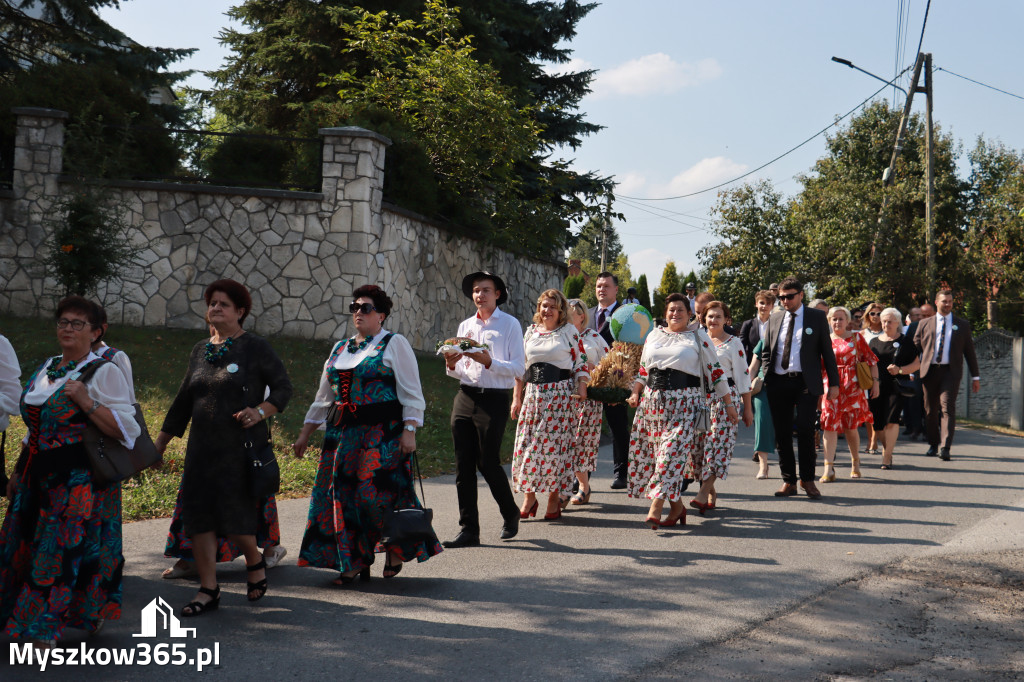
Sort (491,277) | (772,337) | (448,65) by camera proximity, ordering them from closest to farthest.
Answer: (491,277)
(772,337)
(448,65)

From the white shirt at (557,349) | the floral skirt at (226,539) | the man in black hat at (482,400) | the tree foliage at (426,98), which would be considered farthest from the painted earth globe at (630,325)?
the tree foliage at (426,98)

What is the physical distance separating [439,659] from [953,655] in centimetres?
258

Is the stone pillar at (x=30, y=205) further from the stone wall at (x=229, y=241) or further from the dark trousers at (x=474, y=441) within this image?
the dark trousers at (x=474, y=441)

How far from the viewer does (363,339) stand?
604cm

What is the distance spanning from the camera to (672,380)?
26.9 ft

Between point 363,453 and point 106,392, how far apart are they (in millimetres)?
1553

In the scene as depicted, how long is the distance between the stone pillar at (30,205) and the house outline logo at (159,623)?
1151 centimetres

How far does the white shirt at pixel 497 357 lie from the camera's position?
703cm

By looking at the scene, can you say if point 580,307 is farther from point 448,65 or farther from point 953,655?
point 448,65

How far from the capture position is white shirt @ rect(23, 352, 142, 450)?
192 inches

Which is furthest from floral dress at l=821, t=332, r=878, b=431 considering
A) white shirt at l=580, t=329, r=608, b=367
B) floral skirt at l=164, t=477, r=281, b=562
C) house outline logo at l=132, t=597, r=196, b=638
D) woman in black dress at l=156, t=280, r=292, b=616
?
house outline logo at l=132, t=597, r=196, b=638

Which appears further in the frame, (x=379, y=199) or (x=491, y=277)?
(x=379, y=199)

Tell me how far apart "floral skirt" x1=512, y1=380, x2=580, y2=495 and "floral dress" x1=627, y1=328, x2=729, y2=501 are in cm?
61

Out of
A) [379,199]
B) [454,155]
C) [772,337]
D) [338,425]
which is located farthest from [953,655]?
[454,155]
